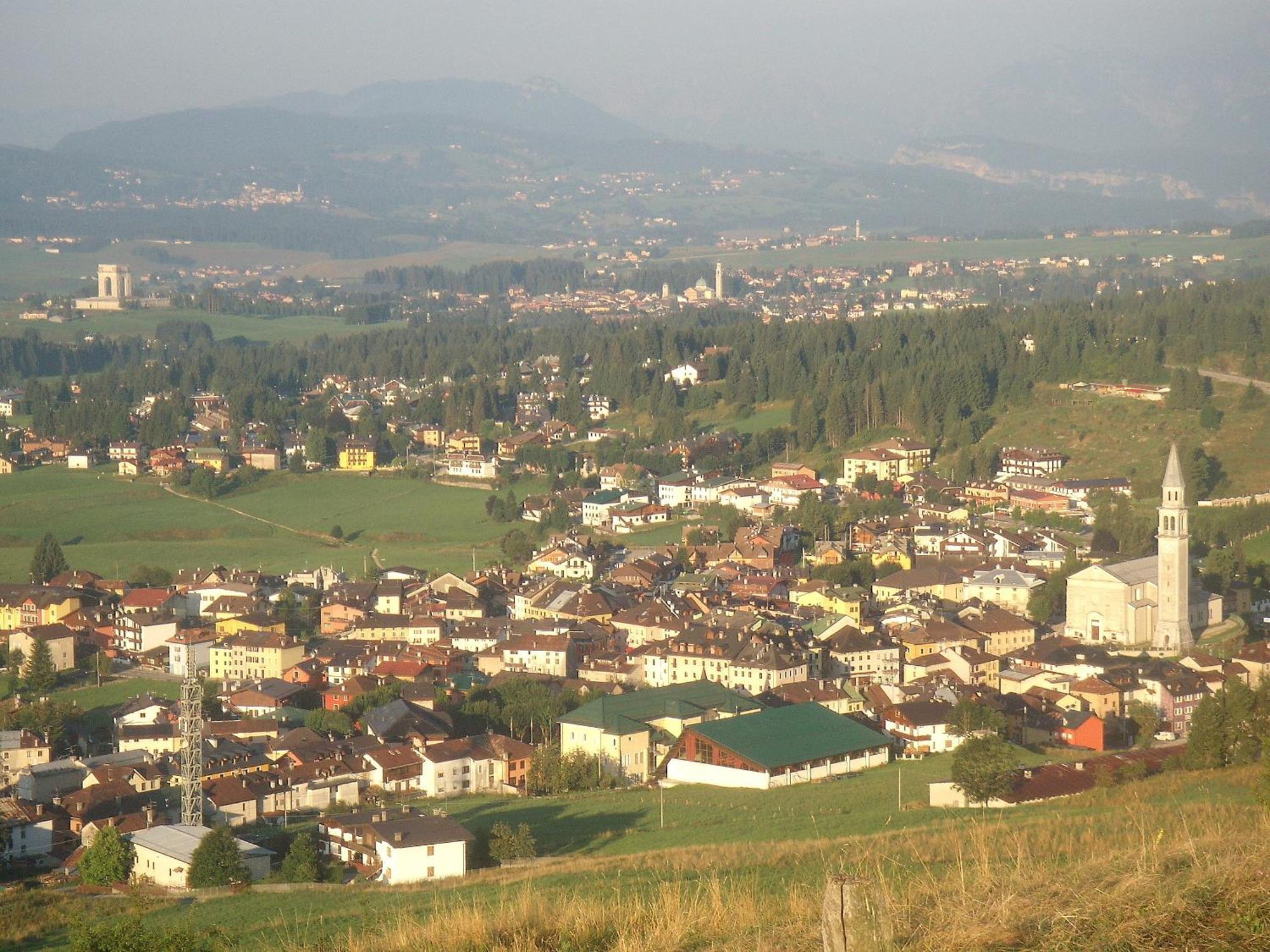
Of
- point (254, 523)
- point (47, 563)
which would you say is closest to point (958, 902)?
point (47, 563)

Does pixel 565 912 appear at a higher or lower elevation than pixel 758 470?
higher

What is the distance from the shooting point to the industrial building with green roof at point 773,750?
16.2 m

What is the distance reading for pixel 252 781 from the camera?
53.1 feet

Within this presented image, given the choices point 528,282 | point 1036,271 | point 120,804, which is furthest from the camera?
point 528,282

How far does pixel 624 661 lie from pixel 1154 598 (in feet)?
22.7

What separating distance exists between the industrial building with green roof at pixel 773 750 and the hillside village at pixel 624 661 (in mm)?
34

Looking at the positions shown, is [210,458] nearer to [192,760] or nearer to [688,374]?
[688,374]

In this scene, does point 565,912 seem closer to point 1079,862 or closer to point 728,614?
point 1079,862

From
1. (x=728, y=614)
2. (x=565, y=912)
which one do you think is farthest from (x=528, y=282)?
(x=565, y=912)

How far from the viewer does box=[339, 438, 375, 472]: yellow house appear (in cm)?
4034

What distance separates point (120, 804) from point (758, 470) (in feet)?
73.0

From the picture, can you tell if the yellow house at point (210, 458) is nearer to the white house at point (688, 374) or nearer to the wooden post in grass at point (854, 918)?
the white house at point (688, 374)

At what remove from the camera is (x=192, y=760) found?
15.4 metres

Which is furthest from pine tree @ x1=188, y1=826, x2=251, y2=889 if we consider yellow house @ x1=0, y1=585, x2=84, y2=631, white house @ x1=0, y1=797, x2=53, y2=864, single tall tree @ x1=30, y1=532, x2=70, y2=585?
single tall tree @ x1=30, y1=532, x2=70, y2=585
